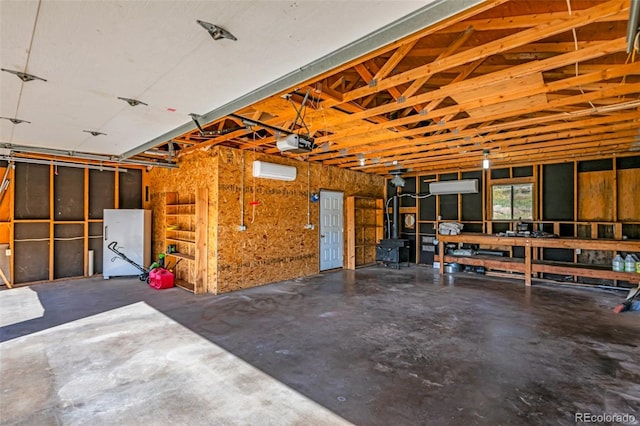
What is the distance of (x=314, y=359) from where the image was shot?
3.18m

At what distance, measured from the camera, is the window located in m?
7.66

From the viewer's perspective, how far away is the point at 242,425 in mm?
2182

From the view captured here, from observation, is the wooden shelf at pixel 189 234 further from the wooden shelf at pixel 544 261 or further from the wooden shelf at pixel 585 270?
the wooden shelf at pixel 585 270

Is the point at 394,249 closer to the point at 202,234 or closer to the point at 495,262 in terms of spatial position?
the point at 495,262

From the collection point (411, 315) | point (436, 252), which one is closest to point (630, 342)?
point (411, 315)

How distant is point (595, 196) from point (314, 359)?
743 centimetres

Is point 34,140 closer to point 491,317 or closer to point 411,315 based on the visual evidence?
point 411,315

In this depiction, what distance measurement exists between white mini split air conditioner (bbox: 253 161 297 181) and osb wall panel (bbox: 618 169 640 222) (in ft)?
23.0

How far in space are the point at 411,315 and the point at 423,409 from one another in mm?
2277

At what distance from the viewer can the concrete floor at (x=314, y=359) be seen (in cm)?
236

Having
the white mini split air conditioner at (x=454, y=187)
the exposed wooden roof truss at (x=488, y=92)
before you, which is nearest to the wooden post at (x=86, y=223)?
the exposed wooden roof truss at (x=488, y=92)

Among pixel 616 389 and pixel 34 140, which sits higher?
pixel 34 140

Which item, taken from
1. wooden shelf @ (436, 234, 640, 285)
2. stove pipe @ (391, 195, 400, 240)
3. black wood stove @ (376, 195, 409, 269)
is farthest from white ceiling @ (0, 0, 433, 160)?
stove pipe @ (391, 195, 400, 240)

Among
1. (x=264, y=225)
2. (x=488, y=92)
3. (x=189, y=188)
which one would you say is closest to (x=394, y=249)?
(x=264, y=225)
